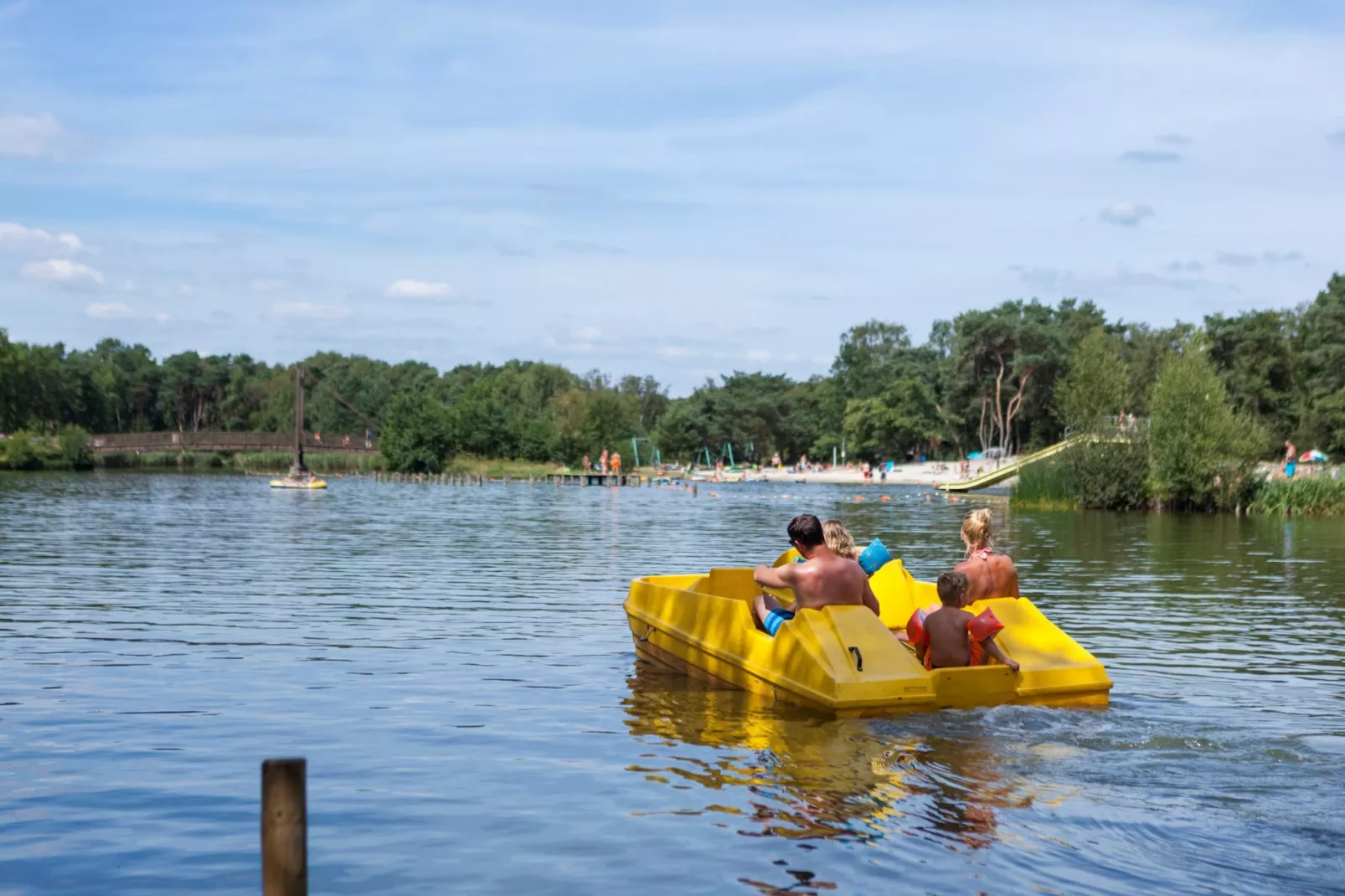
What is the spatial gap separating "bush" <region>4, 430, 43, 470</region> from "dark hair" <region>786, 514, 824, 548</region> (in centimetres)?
11418

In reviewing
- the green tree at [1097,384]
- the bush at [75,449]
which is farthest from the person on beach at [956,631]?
the bush at [75,449]

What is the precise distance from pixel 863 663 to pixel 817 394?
129 meters

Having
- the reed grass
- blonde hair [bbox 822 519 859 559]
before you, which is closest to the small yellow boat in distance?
blonde hair [bbox 822 519 859 559]

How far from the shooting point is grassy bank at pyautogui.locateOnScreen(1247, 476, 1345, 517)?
4650cm

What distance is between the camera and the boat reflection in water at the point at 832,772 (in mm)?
7605

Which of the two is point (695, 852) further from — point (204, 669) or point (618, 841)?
point (204, 669)

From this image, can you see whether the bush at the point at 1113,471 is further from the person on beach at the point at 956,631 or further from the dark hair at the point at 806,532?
the dark hair at the point at 806,532

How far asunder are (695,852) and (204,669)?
25.5 feet

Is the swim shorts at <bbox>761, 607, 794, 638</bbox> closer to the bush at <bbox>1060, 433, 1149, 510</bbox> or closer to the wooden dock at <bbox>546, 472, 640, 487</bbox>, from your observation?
the bush at <bbox>1060, 433, 1149, 510</bbox>

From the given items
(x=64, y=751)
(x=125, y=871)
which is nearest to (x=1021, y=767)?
(x=125, y=871)

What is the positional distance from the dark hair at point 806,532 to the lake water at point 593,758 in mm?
1413

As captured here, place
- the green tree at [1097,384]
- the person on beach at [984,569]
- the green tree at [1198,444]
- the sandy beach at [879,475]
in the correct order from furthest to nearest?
the sandy beach at [879,475], the green tree at [1097,384], the green tree at [1198,444], the person on beach at [984,569]

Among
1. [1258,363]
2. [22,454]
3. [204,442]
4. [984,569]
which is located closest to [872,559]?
[984,569]

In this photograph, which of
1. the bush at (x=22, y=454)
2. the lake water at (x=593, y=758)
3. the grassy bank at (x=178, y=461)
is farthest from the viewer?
the grassy bank at (x=178, y=461)
